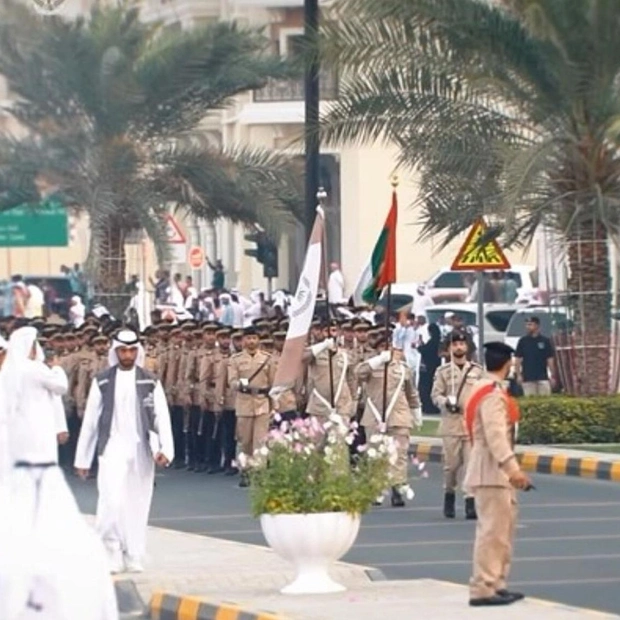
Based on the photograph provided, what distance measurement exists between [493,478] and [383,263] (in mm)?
10615

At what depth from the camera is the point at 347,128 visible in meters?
29.5

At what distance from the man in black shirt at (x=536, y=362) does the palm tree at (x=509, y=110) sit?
2.71m

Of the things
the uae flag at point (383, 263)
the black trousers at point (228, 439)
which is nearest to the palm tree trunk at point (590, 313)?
the uae flag at point (383, 263)

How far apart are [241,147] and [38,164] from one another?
3.44 m

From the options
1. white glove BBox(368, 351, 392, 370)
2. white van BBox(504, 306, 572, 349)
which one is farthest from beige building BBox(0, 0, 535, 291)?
white glove BBox(368, 351, 392, 370)

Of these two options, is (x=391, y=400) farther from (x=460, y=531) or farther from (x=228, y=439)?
(x=228, y=439)

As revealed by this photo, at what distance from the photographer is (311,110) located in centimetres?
2966

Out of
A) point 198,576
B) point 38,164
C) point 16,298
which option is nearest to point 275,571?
point 198,576

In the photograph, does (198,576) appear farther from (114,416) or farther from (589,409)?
(589,409)

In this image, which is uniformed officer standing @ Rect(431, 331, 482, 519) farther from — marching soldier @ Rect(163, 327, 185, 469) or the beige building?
the beige building

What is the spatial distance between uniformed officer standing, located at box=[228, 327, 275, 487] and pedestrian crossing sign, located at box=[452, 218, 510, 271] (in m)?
4.17

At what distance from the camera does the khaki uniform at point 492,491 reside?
14602mm

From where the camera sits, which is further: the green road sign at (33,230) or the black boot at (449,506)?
the green road sign at (33,230)

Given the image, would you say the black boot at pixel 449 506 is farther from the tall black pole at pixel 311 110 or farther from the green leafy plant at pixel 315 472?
the tall black pole at pixel 311 110
